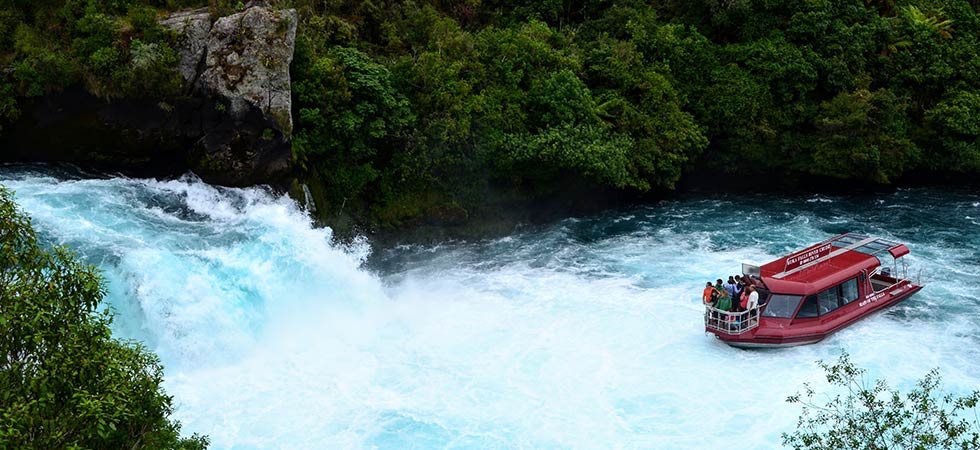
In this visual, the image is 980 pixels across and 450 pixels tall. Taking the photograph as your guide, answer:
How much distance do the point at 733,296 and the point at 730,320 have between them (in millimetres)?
789

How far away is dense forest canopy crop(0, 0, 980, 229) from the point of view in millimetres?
26234

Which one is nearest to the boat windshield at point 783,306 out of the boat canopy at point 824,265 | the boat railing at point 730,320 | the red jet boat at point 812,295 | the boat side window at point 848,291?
the red jet boat at point 812,295

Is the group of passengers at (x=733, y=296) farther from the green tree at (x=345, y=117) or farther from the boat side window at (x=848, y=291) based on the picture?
the green tree at (x=345, y=117)

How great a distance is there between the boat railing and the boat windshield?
42 centimetres

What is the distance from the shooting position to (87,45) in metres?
25.0

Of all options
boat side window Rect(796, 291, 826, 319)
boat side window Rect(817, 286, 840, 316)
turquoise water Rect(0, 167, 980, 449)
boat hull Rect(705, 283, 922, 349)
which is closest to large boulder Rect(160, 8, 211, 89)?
turquoise water Rect(0, 167, 980, 449)

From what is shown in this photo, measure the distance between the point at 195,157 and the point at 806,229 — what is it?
2049 cm

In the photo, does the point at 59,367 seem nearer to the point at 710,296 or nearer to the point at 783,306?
the point at 710,296

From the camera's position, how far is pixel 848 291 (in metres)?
22.3

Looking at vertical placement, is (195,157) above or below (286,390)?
above

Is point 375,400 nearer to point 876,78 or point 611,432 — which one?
point 611,432

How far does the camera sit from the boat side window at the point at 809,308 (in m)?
21.5

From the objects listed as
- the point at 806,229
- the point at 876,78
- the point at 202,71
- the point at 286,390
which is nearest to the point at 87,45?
the point at 202,71

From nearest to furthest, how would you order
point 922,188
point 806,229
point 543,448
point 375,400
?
1. point 543,448
2. point 375,400
3. point 806,229
4. point 922,188
